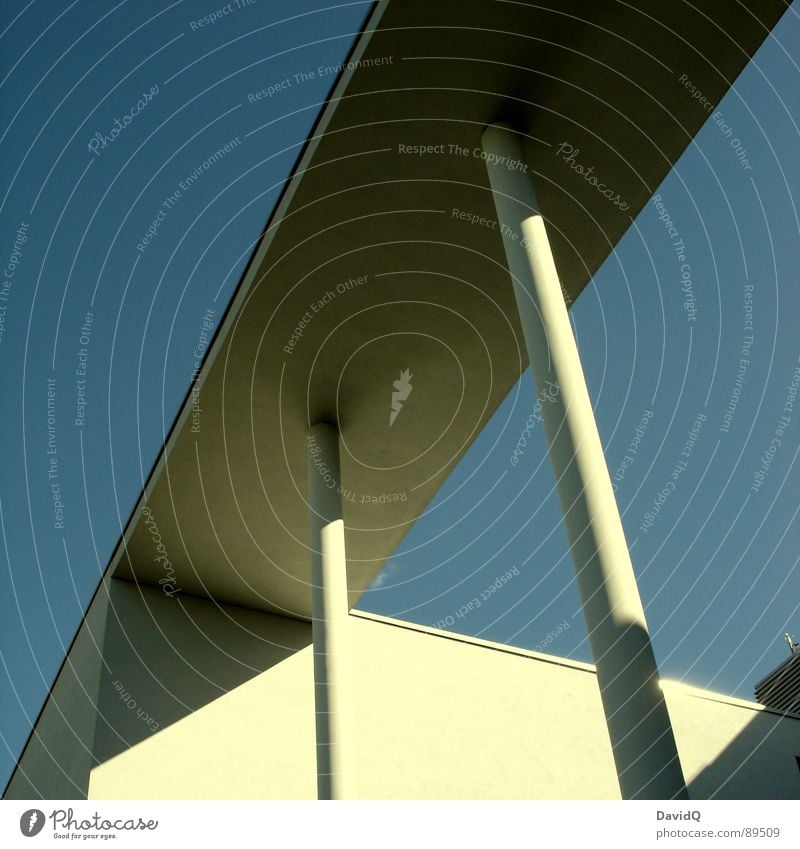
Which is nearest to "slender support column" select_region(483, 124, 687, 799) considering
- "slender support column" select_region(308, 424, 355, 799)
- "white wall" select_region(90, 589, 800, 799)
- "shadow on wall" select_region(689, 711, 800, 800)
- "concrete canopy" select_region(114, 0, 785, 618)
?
"concrete canopy" select_region(114, 0, 785, 618)

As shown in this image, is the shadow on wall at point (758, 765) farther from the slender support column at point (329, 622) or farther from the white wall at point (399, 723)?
the slender support column at point (329, 622)

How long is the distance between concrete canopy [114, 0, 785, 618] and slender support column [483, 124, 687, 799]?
923 mm

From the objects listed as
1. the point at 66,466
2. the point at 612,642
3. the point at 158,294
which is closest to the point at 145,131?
the point at 158,294

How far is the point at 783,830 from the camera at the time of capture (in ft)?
16.4

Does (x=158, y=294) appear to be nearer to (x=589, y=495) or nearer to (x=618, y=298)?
(x=618, y=298)

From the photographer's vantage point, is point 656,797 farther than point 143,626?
No

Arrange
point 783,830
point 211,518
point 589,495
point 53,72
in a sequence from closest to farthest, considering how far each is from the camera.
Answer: point 783,830 < point 589,495 < point 53,72 < point 211,518

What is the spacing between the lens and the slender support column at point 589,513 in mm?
6242

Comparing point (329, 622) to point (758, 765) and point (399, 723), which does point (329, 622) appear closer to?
point (399, 723)

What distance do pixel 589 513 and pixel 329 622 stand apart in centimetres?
641

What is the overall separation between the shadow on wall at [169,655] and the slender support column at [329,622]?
4677 mm

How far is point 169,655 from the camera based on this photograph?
1667 cm

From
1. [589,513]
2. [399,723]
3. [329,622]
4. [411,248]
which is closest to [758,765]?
[399,723]

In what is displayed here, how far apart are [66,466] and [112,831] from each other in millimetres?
9912
